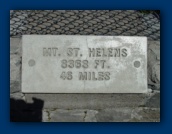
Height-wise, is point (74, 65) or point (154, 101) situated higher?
point (74, 65)

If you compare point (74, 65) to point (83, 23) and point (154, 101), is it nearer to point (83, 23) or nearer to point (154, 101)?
point (83, 23)

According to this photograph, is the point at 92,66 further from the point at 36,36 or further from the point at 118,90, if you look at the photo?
the point at 36,36

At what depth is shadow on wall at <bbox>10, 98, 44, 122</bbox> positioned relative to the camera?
2156 mm

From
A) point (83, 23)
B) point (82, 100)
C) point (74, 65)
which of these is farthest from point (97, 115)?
point (83, 23)

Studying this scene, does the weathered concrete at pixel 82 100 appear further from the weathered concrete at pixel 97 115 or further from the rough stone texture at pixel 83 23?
the rough stone texture at pixel 83 23

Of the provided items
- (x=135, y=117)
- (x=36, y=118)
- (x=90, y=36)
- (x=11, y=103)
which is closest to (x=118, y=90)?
(x=135, y=117)

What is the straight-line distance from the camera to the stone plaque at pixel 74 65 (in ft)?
6.97

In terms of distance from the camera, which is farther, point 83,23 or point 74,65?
point 83,23

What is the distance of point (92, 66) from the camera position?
6.99 feet

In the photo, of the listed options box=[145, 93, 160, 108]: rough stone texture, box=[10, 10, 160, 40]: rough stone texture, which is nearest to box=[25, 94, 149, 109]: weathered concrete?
box=[145, 93, 160, 108]: rough stone texture

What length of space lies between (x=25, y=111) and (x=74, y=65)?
467 millimetres

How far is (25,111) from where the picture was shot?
2164mm

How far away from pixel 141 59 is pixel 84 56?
40 centimetres

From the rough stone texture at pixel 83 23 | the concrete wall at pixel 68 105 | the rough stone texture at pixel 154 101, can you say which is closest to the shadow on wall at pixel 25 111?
the concrete wall at pixel 68 105
